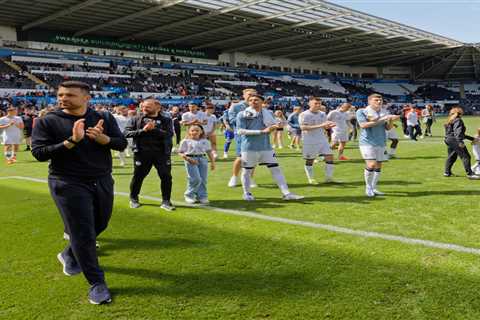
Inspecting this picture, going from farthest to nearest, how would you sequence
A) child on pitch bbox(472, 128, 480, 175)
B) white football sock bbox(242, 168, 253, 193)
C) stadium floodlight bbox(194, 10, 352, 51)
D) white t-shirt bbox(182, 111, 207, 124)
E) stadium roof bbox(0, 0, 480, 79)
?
stadium floodlight bbox(194, 10, 352, 51) < stadium roof bbox(0, 0, 480, 79) < white t-shirt bbox(182, 111, 207, 124) < child on pitch bbox(472, 128, 480, 175) < white football sock bbox(242, 168, 253, 193)

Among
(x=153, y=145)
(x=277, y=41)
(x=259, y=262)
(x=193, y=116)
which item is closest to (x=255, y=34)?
(x=277, y=41)

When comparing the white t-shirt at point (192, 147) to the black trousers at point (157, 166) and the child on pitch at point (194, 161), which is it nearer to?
the child on pitch at point (194, 161)

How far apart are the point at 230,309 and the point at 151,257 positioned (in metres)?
1.47

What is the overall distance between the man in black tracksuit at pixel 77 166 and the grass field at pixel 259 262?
0.38 m

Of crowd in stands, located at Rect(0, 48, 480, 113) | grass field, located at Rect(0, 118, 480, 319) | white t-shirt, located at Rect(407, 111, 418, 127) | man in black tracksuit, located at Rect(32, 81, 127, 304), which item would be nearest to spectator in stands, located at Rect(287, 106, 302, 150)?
white t-shirt, located at Rect(407, 111, 418, 127)

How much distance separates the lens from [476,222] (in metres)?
5.55

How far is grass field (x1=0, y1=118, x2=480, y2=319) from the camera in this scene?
11.0 ft

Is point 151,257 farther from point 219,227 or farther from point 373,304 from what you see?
point 373,304

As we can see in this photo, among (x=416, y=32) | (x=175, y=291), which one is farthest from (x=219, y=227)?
(x=416, y=32)

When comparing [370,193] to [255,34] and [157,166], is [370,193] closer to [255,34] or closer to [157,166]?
[157,166]

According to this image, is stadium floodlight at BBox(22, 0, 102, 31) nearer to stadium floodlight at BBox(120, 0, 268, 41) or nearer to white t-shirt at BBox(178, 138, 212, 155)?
stadium floodlight at BBox(120, 0, 268, 41)

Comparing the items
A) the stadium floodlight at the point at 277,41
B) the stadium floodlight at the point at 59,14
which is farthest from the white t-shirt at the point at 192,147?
the stadium floodlight at the point at 277,41

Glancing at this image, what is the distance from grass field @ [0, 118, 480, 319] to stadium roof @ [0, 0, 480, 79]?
30.0 metres

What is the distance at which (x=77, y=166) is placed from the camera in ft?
11.7
